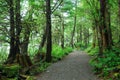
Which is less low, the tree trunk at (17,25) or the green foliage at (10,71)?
the tree trunk at (17,25)

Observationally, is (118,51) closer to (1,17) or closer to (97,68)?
(97,68)

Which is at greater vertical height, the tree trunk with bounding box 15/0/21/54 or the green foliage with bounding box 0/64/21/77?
the tree trunk with bounding box 15/0/21/54

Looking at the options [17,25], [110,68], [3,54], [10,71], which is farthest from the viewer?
[3,54]

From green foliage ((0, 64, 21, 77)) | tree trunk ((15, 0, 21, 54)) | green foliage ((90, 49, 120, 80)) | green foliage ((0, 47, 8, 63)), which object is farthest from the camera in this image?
green foliage ((0, 47, 8, 63))

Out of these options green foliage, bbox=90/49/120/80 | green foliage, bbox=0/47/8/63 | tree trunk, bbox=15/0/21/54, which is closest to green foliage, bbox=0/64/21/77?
tree trunk, bbox=15/0/21/54

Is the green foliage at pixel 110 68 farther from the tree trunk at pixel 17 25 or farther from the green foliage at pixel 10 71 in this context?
the tree trunk at pixel 17 25

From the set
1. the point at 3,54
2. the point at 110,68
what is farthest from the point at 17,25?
the point at 110,68

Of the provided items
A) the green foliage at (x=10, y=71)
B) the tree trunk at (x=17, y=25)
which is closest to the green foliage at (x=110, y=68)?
the green foliage at (x=10, y=71)

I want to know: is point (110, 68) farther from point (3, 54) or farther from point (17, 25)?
point (3, 54)

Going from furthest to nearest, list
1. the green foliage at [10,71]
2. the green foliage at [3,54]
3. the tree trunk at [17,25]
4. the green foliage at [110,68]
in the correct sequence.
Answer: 1. the green foliage at [3,54]
2. the tree trunk at [17,25]
3. the green foliage at [10,71]
4. the green foliage at [110,68]

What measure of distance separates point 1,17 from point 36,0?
6753mm

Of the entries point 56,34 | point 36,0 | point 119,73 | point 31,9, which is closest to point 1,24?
point 31,9

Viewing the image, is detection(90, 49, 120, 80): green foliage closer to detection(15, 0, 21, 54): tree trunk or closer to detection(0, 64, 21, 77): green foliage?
detection(0, 64, 21, 77): green foliage

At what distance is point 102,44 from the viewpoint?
20109 mm
